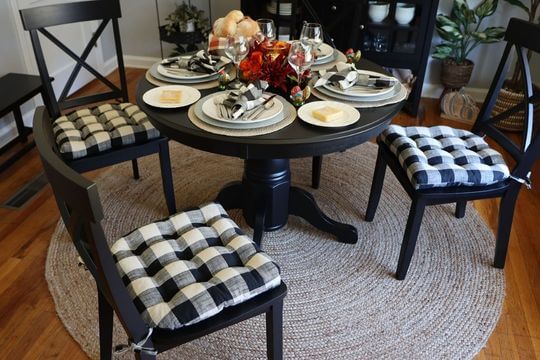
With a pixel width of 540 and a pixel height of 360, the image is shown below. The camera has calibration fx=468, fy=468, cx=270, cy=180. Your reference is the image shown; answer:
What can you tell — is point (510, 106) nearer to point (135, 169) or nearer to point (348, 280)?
point (348, 280)

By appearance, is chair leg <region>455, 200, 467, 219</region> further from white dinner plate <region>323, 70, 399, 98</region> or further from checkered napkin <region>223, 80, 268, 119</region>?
checkered napkin <region>223, 80, 268, 119</region>

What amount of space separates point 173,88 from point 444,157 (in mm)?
1030

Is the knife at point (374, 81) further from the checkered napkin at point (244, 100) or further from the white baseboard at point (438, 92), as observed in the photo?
the white baseboard at point (438, 92)

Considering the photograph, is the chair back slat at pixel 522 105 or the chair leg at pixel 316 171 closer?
the chair back slat at pixel 522 105

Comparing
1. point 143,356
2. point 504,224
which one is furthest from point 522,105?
point 143,356

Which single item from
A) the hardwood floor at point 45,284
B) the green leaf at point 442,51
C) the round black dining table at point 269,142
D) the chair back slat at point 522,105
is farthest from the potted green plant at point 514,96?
the round black dining table at point 269,142

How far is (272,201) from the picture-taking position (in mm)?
1968

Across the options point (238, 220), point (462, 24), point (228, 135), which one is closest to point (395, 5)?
point (462, 24)

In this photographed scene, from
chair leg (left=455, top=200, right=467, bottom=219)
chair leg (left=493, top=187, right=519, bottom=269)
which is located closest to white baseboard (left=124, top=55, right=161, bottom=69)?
chair leg (left=455, top=200, right=467, bottom=219)

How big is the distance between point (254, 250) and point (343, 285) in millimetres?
668

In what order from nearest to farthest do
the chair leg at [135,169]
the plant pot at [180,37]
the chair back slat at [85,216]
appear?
the chair back slat at [85,216] → the chair leg at [135,169] → the plant pot at [180,37]

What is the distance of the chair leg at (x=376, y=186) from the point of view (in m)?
2.02

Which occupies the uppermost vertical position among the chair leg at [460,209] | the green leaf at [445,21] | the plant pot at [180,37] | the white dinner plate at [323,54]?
the white dinner plate at [323,54]

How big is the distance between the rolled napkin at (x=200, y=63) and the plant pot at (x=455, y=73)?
1849 millimetres
